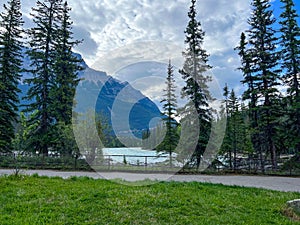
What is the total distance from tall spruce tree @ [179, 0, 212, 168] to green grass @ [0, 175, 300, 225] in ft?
26.7

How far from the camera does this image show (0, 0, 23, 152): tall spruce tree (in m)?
18.1

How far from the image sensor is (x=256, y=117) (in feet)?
54.6

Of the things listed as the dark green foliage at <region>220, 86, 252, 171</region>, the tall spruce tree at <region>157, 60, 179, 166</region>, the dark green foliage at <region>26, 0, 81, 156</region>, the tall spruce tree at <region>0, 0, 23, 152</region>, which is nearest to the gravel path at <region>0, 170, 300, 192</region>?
the dark green foliage at <region>220, 86, 252, 171</region>

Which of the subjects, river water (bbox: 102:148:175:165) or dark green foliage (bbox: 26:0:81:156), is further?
dark green foliage (bbox: 26:0:81:156)

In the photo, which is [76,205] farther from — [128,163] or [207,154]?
[207,154]

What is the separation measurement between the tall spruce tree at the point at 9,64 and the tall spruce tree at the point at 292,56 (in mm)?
20227

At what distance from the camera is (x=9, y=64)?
19.3m

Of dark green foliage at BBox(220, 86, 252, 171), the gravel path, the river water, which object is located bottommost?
the gravel path

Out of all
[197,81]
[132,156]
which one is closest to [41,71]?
[132,156]

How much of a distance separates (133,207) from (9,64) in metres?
19.1

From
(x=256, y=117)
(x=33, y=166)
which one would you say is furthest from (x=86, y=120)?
(x=256, y=117)

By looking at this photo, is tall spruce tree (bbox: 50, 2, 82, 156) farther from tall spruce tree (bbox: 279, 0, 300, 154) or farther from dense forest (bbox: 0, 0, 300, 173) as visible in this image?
tall spruce tree (bbox: 279, 0, 300, 154)

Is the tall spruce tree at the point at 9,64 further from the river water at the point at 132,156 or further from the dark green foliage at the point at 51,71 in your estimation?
the river water at the point at 132,156

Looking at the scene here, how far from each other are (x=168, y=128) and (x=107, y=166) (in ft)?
16.4
